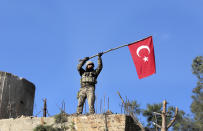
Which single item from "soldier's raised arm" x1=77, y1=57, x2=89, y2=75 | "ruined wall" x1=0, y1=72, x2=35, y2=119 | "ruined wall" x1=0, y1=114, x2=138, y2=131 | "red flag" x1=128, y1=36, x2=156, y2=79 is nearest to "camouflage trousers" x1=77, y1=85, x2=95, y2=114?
"ruined wall" x1=0, y1=114, x2=138, y2=131

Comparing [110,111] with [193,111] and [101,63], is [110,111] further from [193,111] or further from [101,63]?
[193,111]

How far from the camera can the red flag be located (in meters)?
14.2

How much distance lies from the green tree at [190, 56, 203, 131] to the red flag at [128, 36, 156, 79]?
486 inches

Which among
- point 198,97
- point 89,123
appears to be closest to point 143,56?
point 89,123

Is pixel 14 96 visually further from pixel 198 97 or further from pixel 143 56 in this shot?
pixel 198 97

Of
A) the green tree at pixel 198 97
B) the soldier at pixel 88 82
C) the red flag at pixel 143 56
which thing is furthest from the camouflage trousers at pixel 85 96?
the green tree at pixel 198 97

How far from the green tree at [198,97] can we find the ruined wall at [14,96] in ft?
40.3

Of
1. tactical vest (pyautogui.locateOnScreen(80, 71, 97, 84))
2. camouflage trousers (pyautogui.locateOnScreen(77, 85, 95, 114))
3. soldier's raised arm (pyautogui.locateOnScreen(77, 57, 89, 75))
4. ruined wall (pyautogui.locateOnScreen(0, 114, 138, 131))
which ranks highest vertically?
soldier's raised arm (pyautogui.locateOnScreen(77, 57, 89, 75))

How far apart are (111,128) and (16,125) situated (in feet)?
12.9

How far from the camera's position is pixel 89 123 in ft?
44.3

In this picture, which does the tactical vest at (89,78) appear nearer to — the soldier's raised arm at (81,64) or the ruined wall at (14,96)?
the soldier's raised arm at (81,64)

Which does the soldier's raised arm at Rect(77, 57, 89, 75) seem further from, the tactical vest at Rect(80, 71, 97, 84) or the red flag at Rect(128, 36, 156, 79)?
the red flag at Rect(128, 36, 156, 79)

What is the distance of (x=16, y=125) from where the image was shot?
48.4 feet

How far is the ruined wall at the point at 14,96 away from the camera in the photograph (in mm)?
17078
